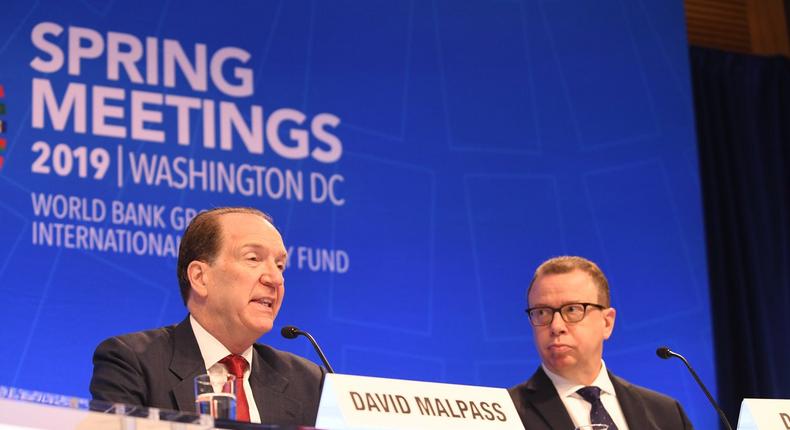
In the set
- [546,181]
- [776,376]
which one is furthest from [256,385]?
[776,376]

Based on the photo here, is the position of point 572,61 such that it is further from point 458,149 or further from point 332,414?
point 332,414

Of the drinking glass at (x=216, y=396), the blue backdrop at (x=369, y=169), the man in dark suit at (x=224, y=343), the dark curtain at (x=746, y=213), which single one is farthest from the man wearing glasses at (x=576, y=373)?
the dark curtain at (x=746, y=213)

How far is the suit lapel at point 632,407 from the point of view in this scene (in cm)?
418

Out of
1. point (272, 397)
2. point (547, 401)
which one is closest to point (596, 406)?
point (547, 401)

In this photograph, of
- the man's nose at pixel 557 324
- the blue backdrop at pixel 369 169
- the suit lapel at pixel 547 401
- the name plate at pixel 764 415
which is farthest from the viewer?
the blue backdrop at pixel 369 169

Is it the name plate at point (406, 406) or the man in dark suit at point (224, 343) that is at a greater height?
the man in dark suit at point (224, 343)

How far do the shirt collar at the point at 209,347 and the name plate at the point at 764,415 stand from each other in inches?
53.8

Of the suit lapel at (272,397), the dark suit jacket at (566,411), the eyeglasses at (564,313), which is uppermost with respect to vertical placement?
the eyeglasses at (564,313)

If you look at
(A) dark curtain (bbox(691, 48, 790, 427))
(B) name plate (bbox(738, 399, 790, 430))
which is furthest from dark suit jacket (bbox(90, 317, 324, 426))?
(A) dark curtain (bbox(691, 48, 790, 427))

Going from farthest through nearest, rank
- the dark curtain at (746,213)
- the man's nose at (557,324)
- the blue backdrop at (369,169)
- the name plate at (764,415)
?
the dark curtain at (746,213) → the blue backdrop at (369,169) → the man's nose at (557,324) → the name plate at (764,415)

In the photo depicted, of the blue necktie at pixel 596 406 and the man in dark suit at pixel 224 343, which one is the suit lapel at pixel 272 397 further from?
the blue necktie at pixel 596 406

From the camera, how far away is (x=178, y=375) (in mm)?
3500

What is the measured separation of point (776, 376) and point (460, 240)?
83.0 inches

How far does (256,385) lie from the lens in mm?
3631
